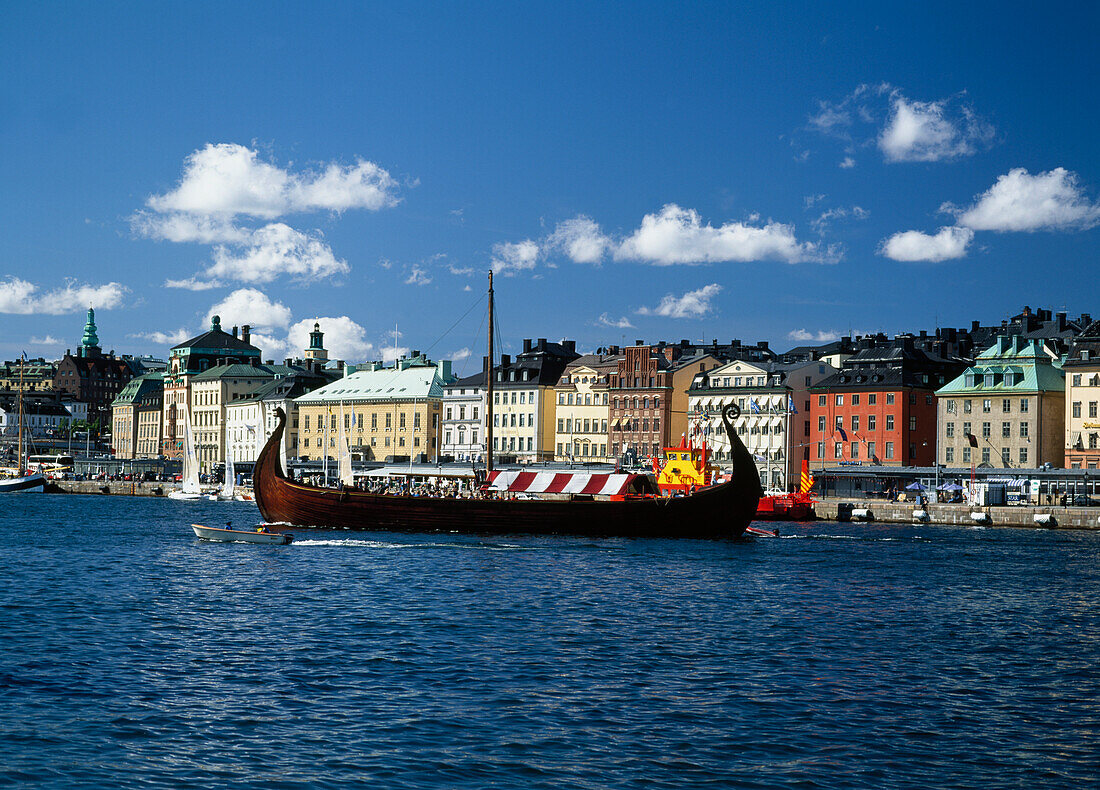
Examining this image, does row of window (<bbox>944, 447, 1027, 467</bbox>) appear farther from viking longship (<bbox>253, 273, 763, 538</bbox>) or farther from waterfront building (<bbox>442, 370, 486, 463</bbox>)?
waterfront building (<bbox>442, 370, 486, 463</bbox>)

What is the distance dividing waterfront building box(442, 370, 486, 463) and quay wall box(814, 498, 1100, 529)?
5553 centimetres

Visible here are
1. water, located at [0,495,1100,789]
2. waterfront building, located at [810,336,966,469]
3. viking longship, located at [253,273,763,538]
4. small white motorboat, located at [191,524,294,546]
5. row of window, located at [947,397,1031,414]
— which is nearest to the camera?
water, located at [0,495,1100,789]

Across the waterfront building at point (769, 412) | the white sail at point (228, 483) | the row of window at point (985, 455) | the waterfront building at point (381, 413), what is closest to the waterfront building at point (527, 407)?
the waterfront building at point (381, 413)

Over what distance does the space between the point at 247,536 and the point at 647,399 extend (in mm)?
81345

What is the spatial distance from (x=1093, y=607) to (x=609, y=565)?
18918mm

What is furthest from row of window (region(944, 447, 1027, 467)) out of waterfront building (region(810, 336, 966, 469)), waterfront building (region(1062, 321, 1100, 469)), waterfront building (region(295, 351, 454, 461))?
waterfront building (region(295, 351, 454, 461))

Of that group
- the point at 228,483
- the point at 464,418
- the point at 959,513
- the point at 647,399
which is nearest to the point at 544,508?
the point at 959,513

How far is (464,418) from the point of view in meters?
157

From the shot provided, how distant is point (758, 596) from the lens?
4588 cm

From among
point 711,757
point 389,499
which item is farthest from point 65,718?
point 389,499

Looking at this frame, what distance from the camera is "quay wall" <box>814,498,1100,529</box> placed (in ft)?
298

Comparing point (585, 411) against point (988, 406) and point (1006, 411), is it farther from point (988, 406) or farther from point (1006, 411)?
point (1006, 411)

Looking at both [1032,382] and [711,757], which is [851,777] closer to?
[711,757]

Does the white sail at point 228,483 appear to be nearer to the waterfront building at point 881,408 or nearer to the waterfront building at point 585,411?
the waterfront building at point 585,411
